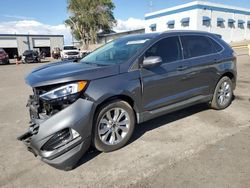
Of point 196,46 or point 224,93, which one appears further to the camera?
point 224,93

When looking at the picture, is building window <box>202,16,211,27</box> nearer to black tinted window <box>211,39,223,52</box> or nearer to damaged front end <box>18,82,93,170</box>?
black tinted window <box>211,39,223,52</box>

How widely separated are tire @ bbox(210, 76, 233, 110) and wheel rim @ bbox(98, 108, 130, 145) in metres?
2.54

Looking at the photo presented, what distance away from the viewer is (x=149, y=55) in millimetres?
4223

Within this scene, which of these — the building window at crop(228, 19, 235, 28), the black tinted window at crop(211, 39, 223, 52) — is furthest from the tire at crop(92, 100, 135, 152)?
the building window at crop(228, 19, 235, 28)

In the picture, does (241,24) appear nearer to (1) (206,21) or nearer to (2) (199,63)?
(1) (206,21)

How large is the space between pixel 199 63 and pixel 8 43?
5251 centimetres

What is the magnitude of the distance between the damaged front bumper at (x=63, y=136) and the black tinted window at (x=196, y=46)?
2.47 metres

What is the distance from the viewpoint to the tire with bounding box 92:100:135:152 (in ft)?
12.0

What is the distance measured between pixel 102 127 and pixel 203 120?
2395 mm

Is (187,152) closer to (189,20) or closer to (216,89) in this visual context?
(216,89)

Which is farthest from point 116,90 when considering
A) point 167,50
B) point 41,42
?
point 41,42

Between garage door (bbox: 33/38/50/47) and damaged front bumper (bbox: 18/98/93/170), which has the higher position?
garage door (bbox: 33/38/50/47)

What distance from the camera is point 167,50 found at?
14.9 feet

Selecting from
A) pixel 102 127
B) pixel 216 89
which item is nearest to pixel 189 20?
pixel 216 89
